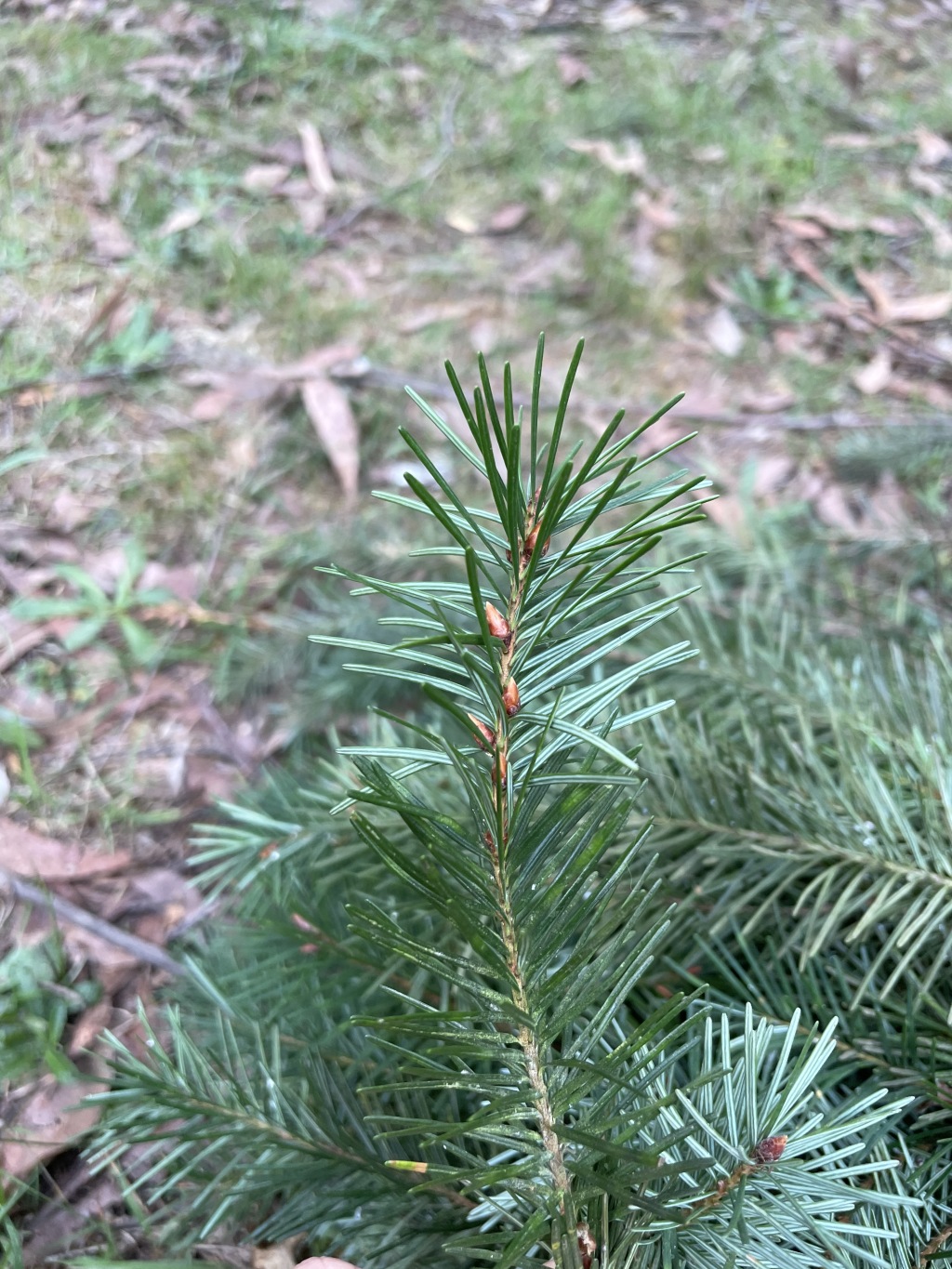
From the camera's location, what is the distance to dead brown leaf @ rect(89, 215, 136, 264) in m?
1.91

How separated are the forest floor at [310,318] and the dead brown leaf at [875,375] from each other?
0.01 m

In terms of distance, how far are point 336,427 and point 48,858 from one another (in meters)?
0.94

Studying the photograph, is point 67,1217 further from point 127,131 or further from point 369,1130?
point 127,131

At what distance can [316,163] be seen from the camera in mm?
2184

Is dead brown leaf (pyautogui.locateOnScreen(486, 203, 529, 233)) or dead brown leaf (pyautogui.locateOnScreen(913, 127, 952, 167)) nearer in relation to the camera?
dead brown leaf (pyautogui.locateOnScreen(486, 203, 529, 233))

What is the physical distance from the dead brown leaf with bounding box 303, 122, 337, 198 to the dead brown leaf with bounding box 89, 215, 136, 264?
51 cm

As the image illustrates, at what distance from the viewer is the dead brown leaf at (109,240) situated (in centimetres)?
191

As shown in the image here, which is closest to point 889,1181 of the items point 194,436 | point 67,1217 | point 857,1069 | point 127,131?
point 857,1069

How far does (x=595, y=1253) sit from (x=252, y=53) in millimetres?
2867

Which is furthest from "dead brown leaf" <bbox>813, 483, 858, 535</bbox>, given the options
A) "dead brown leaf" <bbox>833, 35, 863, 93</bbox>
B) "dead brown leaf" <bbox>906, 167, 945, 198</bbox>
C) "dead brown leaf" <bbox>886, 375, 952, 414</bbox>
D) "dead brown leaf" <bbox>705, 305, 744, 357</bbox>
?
"dead brown leaf" <bbox>833, 35, 863, 93</bbox>

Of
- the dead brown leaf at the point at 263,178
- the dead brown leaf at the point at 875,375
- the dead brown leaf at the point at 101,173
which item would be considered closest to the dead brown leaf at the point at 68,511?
the dead brown leaf at the point at 101,173

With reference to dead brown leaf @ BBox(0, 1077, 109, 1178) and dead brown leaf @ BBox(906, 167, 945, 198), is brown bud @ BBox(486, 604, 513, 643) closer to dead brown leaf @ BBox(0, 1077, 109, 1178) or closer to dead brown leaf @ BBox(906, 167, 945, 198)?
dead brown leaf @ BBox(0, 1077, 109, 1178)

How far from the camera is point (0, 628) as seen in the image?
138 centimetres

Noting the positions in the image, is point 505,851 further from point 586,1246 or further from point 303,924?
point 303,924
